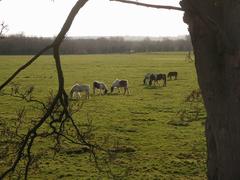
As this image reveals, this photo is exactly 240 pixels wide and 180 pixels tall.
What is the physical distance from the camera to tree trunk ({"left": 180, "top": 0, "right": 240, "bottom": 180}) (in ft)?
11.8

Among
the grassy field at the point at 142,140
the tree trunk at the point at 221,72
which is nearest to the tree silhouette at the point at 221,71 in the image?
the tree trunk at the point at 221,72

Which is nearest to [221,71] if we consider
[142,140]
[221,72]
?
[221,72]

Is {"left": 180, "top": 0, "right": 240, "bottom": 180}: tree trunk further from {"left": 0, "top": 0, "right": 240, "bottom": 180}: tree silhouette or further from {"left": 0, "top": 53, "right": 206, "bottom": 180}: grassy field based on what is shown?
{"left": 0, "top": 53, "right": 206, "bottom": 180}: grassy field

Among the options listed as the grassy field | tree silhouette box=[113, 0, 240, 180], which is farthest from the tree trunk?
the grassy field

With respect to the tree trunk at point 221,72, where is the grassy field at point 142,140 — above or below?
below

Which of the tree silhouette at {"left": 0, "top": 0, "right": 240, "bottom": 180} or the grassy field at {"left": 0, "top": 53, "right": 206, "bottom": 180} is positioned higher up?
Result: the tree silhouette at {"left": 0, "top": 0, "right": 240, "bottom": 180}

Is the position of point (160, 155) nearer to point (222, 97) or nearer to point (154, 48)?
point (222, 97)

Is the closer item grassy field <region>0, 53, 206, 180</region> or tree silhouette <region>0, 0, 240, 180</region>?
tree silhouette <region>0, 0, 240, 180</region>

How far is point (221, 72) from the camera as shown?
377cm

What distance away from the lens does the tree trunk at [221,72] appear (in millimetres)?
3607

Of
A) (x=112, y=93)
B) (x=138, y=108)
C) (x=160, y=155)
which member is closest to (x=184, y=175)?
(x=160, y=155)

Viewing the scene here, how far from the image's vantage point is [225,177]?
Answer: 3914mm

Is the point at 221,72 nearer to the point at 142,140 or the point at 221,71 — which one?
the point at 221,71

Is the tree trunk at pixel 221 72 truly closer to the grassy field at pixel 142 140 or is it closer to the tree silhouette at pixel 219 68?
the tree silhouette at pixel 219 68
